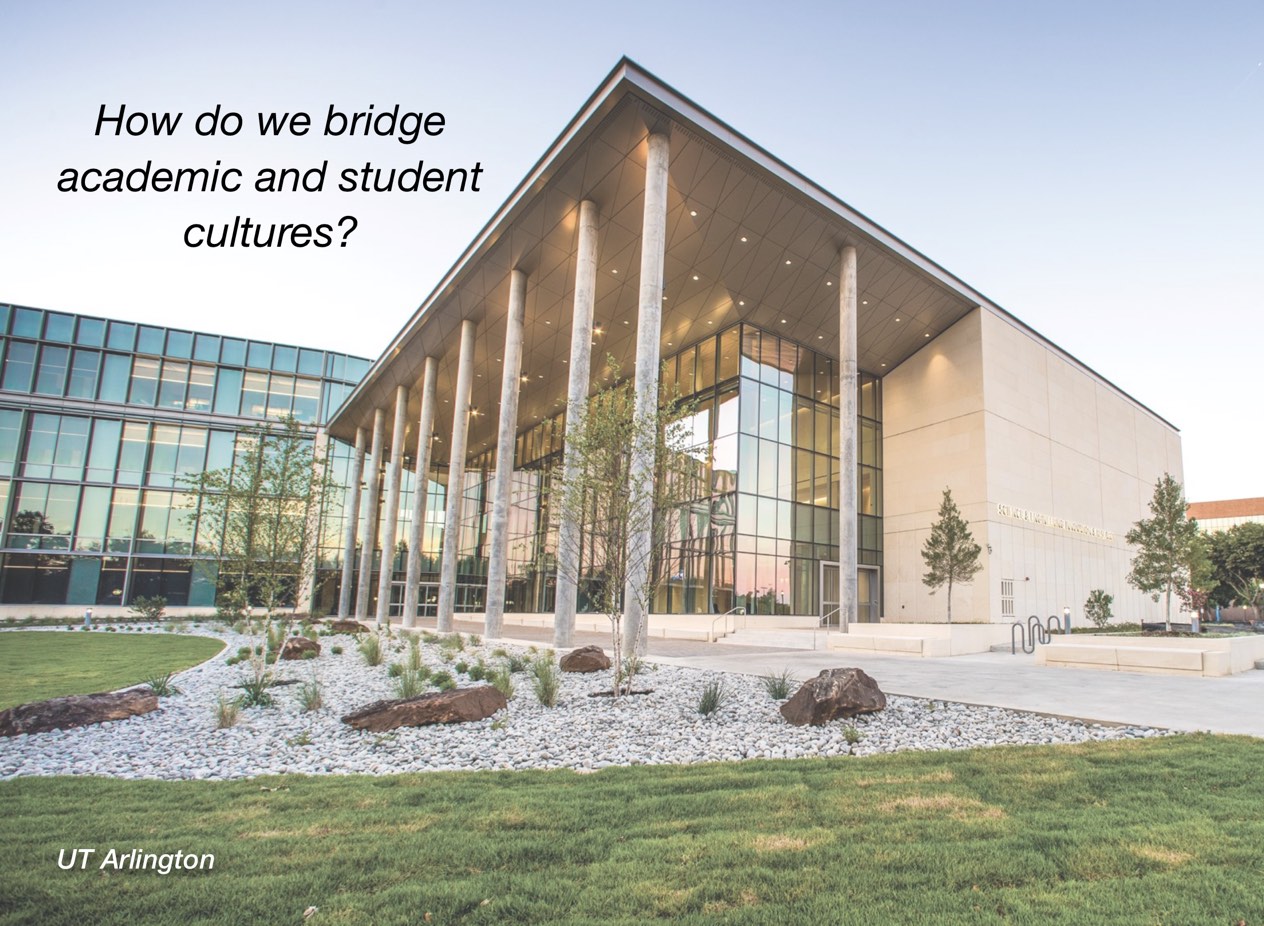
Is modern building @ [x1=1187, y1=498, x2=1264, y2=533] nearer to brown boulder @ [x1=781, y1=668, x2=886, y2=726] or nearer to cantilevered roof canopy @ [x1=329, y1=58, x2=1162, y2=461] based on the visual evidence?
cantilevered roof canopy @ [x1=329, y1=58, x2=1162, y2=461]

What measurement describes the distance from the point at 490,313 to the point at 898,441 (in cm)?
2113

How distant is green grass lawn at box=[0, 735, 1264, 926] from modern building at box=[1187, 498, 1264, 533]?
121 metres

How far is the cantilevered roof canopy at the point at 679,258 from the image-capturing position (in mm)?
20156

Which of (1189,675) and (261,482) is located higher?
(261,482)

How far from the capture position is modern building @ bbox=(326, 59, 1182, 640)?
22672mm

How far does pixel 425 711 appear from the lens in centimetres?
884

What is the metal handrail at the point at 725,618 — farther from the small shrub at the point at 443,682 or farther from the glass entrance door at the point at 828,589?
the small shrub at the point at 443,682

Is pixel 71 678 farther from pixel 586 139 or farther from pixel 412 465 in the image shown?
pixel 412 465

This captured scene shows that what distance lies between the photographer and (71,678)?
13828 millimetres

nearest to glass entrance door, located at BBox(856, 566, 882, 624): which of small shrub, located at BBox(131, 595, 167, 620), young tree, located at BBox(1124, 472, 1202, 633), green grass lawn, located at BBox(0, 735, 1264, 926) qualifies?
young tree, located at BBox(1124, 472, 1202, 633)

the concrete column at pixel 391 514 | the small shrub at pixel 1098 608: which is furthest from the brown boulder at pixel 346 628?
the small shrub at pixel 1098 608

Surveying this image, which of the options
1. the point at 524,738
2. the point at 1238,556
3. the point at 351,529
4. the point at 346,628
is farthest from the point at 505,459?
the point at 1238,556

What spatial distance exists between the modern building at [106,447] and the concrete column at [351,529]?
15.4 feet

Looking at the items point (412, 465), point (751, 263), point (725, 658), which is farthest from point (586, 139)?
point (412, 465)
